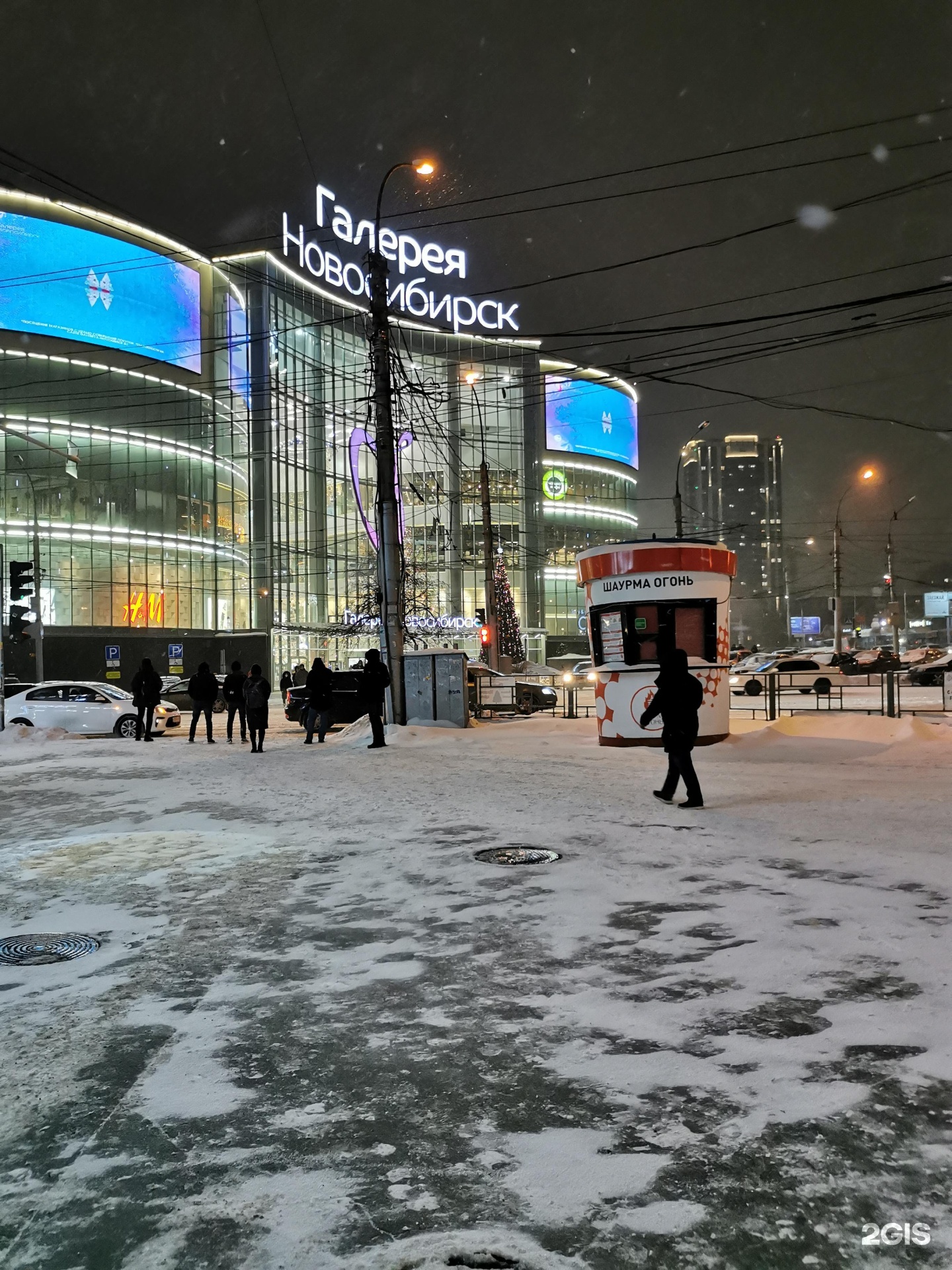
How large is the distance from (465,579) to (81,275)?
3697 centimetres

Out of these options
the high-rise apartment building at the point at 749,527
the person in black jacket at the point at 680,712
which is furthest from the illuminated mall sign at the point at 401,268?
the high-rise apartment building at the point at 749,527

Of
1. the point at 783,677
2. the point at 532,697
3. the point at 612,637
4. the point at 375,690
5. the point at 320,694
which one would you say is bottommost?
the point at 532,697

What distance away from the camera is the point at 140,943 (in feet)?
19.4

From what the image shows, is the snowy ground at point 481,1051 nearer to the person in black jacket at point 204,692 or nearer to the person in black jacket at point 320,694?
the person in black jacket at point 320,694

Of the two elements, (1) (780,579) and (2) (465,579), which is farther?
(1) (780,579)

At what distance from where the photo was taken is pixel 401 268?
217 ft

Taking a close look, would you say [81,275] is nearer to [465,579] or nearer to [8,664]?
[8,664]

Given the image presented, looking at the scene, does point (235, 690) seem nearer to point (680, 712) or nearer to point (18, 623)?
point (18, 623)

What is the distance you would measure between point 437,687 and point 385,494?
5002 mm

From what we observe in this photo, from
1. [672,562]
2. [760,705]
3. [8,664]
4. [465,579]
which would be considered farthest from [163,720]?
[465,579]

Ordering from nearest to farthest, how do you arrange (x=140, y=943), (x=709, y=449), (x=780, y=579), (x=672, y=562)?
(x=140, y=943)
(x=672, y=562)
(x=780, y=579)
(x=709, y=449)

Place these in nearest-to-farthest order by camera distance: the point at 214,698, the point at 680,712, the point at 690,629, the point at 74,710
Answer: the point at 680,712 → the point at 690,629 → the point at 214,698 → the point at 74,710

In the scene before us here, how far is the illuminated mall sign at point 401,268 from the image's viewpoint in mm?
62156

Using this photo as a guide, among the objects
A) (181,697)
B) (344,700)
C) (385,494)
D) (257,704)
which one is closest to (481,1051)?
(257,704)
